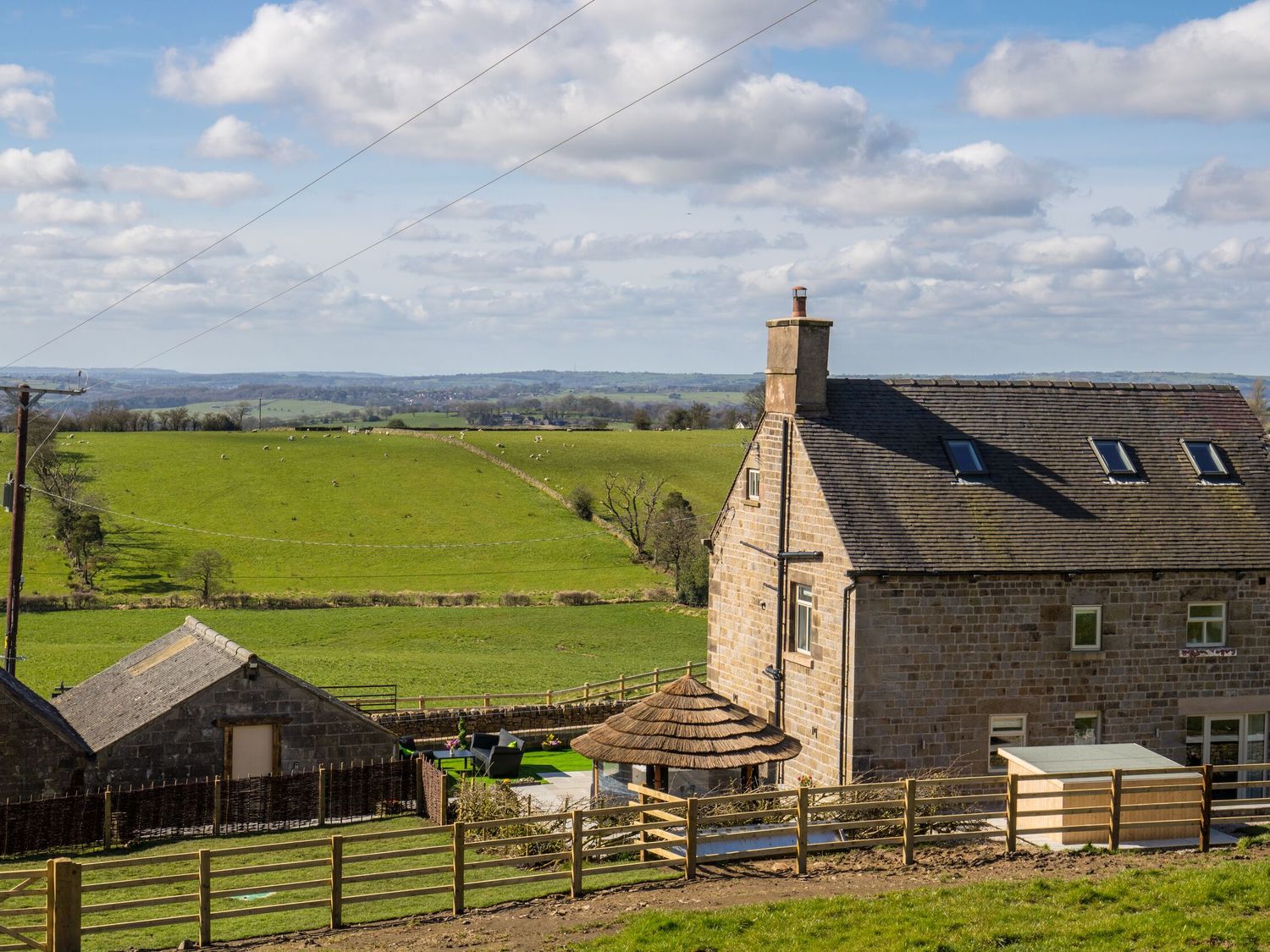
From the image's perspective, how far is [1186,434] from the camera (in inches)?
1175

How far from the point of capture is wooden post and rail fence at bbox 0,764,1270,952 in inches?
637

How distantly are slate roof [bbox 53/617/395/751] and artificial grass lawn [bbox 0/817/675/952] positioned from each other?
11.1 ft

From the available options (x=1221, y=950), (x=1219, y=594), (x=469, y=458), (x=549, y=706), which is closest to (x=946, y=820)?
(x=1221, y=950)

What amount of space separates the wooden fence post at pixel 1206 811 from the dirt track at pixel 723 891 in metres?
0.20

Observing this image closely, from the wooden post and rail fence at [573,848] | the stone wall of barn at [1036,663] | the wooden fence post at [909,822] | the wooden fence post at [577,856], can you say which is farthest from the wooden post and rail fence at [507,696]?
the wooden fence post at [577,856]

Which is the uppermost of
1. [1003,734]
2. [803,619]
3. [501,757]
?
[803,619]

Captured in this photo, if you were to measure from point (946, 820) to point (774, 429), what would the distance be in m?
10.8

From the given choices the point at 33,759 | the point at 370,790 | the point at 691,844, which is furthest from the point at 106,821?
the point at 691,844

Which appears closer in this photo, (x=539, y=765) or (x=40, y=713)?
(x=40, y=713)

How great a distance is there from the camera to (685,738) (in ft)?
74.5

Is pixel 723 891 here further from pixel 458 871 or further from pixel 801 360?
pixel 801 360

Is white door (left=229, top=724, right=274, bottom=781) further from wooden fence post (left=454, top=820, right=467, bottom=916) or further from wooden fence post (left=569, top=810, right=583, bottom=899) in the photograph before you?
wooden fence post (left=569, top=810, right=583, bottom=899)

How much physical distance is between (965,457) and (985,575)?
343 centimetres

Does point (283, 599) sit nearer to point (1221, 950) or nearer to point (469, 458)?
point (469, 458)
